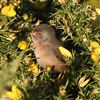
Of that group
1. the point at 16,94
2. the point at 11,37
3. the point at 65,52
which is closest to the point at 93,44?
the point at 65,52

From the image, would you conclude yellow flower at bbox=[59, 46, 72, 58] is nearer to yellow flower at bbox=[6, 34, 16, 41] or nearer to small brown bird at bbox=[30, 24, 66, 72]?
small brown bird at bbox=[30, 24, 66, 72]

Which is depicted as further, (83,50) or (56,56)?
(83,50)

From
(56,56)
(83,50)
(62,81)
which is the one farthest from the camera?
(83,50)

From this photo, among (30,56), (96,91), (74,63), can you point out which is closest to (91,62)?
(74,63)

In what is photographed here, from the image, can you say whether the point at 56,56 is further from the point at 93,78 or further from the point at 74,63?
the point at 93,78

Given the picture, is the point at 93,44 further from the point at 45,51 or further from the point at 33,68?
the point at 33,68

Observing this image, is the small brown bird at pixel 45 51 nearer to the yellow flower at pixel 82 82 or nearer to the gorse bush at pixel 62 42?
the gorse bush at pixel 62 42
